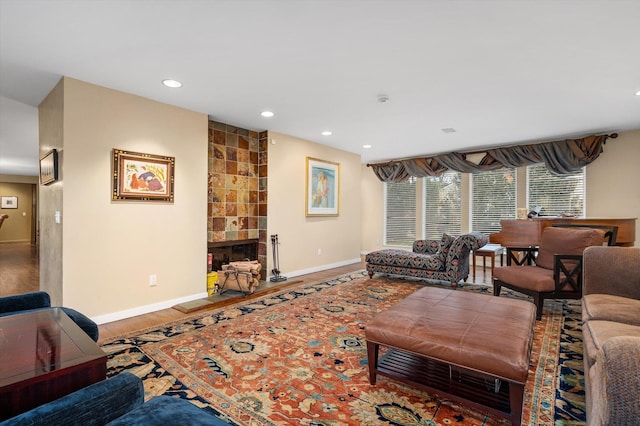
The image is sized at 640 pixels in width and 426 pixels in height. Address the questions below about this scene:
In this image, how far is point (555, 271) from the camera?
331 cm

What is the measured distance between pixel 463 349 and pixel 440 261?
3150 millimetres

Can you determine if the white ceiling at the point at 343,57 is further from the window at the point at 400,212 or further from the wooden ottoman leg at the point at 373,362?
the window at the point at 400,212

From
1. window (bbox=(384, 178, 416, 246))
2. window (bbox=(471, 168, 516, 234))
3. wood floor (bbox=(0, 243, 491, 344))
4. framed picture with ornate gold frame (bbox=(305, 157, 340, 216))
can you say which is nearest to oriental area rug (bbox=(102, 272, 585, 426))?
wood floor (bbox=(0, 243, 491, 344))

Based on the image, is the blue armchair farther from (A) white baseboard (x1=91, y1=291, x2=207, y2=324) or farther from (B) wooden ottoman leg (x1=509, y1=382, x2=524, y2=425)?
(B) wooden ottoman leg (x1=509, y1=382, x2=524, y2=425)

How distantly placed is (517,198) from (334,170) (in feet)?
11.6

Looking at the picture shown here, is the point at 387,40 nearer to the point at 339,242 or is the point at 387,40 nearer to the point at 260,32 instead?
the point at 260,32

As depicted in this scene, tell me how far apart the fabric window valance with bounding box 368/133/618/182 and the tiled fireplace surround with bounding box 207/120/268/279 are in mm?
3582

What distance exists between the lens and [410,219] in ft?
24.6

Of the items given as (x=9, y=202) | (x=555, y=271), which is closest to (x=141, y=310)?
(x=555, y=271)

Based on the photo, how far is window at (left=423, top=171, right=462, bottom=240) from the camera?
6.78 meters

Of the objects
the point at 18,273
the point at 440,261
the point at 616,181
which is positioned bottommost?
the point at 18,273

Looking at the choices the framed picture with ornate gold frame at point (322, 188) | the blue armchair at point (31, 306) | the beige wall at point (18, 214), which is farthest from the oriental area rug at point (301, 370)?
the beige wall at point (18, 214)

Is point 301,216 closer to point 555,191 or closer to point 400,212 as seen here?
point 400,212

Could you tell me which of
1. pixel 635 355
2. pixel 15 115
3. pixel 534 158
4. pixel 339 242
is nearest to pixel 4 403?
pixel 635 355
